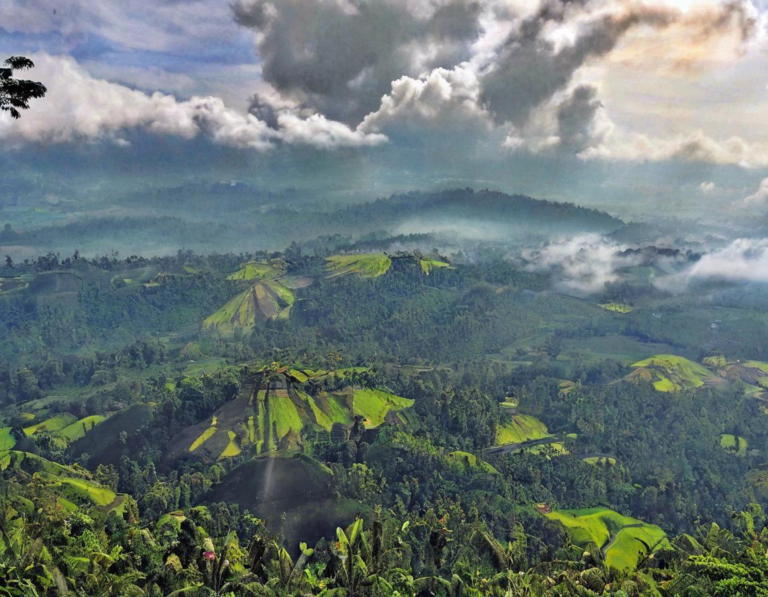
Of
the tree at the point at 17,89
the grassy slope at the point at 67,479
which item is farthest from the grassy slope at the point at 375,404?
the tree at the point at 17,89

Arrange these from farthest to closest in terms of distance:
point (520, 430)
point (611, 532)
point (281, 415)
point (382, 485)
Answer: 1. point (520, 430)
2. point (281, 415)
3. point (382, 485)
4. point (611, 532)

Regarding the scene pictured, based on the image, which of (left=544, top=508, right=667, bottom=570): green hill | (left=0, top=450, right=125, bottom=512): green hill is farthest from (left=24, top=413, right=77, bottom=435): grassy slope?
(left=544, top=508, right=667, bottom=570): green hill

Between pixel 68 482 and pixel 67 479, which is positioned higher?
pixel 68 482

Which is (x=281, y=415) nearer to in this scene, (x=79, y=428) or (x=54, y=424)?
(x=79, y=428)

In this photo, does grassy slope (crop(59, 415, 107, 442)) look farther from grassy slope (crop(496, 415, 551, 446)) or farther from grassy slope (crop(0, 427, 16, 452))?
grassy slope (crop(496, 415, 551, 446))

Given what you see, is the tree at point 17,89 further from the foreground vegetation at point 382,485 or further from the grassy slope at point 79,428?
the grassy slope at point 79,428

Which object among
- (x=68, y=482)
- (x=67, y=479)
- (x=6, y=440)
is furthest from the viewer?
(x=6, y=440)

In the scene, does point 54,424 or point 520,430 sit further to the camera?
point 54,424

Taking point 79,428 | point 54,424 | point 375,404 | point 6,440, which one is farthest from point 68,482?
point 54,424

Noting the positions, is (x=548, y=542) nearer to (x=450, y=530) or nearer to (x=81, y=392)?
(x=450, y=530)
